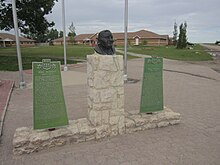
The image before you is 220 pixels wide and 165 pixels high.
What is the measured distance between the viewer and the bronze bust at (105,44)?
3.80 metres

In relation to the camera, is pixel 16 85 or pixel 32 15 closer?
pixel 16 85

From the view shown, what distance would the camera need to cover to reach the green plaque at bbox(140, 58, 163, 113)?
4.36 metres

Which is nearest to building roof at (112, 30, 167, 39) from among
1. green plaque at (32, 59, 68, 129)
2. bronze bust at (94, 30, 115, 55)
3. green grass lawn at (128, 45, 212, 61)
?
green grass lawn at (128, 45, 212, 61)

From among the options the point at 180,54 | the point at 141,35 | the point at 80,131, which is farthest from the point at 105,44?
the point at 141,35

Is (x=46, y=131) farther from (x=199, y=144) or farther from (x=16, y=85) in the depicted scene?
(x=16, y=85)

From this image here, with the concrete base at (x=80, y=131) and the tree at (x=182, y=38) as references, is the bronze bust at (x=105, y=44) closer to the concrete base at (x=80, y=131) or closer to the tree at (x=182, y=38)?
the concrete base at (x=80, y=131)

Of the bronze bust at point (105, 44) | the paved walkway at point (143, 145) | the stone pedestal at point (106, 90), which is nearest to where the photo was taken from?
the paved walkway at point (143, 145)

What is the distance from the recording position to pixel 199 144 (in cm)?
368

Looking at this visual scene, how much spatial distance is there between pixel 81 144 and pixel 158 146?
141 centimetres

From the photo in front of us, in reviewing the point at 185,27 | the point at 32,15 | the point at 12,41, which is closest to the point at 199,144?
the point at 32,15

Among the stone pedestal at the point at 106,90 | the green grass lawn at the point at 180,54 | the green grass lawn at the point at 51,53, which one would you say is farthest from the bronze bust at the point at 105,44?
the green grass lawn at the point at 180,54

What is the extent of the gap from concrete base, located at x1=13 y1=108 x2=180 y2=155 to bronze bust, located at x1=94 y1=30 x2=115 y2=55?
1352mm

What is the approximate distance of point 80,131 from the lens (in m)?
3.71

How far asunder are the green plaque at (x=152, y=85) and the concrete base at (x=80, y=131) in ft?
0.68
